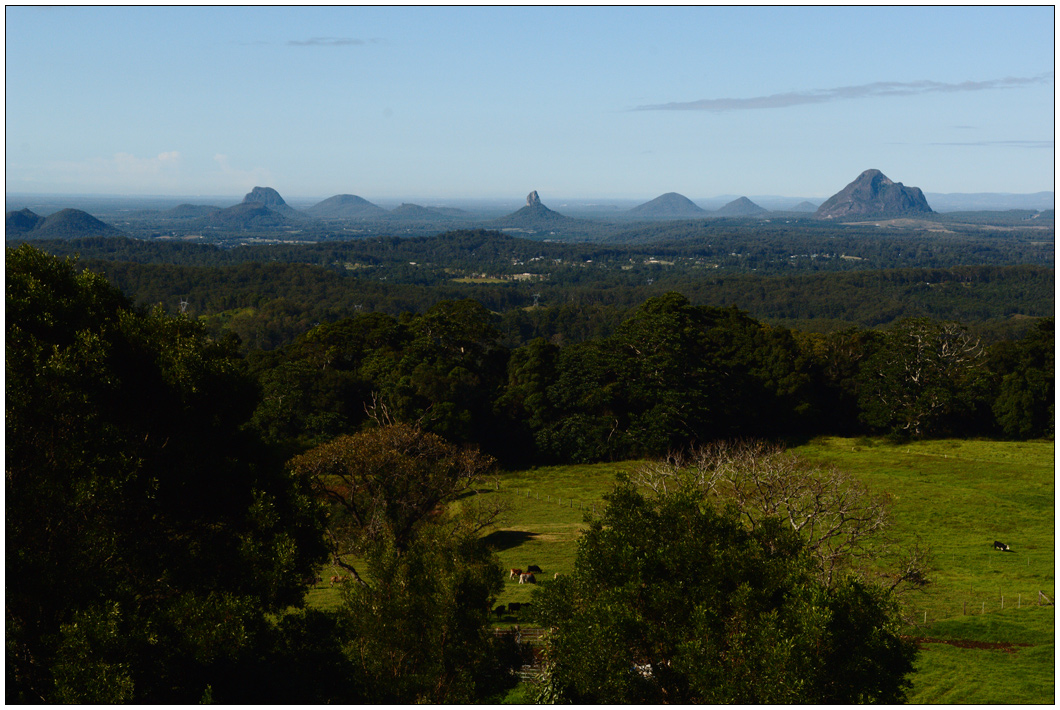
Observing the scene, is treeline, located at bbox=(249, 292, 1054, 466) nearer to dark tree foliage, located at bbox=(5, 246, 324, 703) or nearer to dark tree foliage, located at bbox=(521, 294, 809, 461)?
dark tree foliage, located at bbox=(521, 294, 809, 461)

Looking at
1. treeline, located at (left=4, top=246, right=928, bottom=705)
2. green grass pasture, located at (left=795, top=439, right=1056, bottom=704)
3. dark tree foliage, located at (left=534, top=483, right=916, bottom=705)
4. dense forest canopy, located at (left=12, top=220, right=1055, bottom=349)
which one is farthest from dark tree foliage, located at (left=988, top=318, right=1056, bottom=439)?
dense forest canopy, located at (left=12, top=220, right=1055, bottom=349)

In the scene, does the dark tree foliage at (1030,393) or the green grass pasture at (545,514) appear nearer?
the green grass pasture at (545,514)

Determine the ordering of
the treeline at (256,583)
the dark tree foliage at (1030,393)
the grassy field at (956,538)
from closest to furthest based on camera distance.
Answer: the treeline at (256,583) < the grassy field at (956,538) < the dark tree foliage at (1030,393)

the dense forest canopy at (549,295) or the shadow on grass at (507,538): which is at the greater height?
the dense forest canopy at (549,295)

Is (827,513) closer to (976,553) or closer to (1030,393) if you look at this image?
(976,553)

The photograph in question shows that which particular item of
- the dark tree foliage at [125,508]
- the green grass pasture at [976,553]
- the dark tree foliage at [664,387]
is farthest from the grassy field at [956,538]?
the dark tree foliage at [125,508]

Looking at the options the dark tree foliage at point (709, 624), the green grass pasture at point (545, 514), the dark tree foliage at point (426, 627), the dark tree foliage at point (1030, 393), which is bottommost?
the green grass pasture at point (545, 514)

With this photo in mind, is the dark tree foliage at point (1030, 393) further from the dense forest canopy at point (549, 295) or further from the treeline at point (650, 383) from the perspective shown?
the dense forest canopy at point (549, 295)
